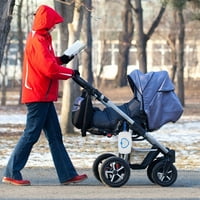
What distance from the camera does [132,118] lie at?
30.7 ft

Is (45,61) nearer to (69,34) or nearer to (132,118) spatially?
(132,118)

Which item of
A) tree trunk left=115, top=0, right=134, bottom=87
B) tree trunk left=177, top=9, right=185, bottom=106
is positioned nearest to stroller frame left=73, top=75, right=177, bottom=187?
tree trunk left=177, top=9, right=185, bottom=106

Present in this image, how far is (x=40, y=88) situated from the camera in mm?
9086

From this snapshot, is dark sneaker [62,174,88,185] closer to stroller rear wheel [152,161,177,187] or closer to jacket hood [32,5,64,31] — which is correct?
stroller rear wheel [152,161,177,187]

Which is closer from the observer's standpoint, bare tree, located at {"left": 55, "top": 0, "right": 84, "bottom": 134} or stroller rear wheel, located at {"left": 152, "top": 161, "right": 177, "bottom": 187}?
stroller rear wheel, located at {"left": 152, "top": 161, "right": 177, "bottom": 187}

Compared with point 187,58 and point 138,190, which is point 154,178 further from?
point 187,58

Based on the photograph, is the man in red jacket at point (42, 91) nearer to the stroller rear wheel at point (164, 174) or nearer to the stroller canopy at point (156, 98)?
the stroller canopy at point (156, 98)

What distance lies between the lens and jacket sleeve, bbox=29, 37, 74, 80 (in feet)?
29.3

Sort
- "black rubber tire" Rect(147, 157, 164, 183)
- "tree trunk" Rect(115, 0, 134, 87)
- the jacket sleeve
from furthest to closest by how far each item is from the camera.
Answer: "tree trunk" Rect(115, 0, 134, 87), "black rubber tire" Rect(147, 157, 164, 183), the jacket sleeve

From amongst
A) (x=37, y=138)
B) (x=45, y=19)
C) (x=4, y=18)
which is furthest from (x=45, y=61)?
(x=4, y=18)

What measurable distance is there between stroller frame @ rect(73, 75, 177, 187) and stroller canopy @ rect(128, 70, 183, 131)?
20 centimetres

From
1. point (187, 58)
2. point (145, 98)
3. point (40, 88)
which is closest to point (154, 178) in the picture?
point (145, 98)

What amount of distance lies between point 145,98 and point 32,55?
1.34 m

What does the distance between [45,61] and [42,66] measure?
0.21 ft
